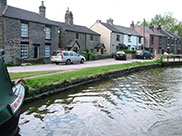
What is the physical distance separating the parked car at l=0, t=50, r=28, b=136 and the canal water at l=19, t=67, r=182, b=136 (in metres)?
1.08

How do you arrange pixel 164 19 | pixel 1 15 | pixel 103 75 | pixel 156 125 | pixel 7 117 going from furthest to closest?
1. pixel 164 19
2. pixel 1 15
3. pixel 103 75
4. pixel 156 125
5. pixel 7 117

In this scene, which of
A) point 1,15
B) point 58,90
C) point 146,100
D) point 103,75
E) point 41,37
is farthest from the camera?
point 41,37

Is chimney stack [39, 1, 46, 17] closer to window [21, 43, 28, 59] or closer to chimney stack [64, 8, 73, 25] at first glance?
chimney stack [64, 8, 73, 25]

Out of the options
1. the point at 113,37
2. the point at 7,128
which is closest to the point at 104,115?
the point at 7,128

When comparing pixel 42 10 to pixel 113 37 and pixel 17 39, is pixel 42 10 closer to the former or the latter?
pixel 17 39

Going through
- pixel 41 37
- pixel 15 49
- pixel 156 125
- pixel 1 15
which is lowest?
pixel 156 125

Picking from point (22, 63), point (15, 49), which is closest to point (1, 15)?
point (15, 49)

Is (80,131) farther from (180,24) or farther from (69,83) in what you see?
(180,24)

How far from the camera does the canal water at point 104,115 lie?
5.40 m

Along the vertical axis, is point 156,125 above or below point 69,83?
below

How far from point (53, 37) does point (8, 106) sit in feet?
84.6

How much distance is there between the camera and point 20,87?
5.64m

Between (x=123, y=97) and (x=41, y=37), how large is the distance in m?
20.2

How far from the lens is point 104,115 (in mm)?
6605
